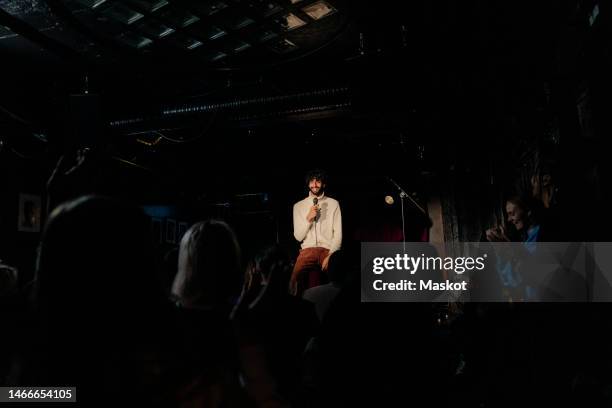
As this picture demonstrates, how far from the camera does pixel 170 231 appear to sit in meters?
11.8

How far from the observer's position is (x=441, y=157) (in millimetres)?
9508

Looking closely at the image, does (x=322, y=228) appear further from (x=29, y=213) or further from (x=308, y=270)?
(x=29, y=213)

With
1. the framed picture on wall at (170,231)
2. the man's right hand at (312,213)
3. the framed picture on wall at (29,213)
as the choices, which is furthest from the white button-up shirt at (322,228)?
the framed picture on wall at (170,231)

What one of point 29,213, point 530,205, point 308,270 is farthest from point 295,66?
point 29,213

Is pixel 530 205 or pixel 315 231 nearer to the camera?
pixel 530 205

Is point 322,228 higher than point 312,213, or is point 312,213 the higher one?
point 312,213

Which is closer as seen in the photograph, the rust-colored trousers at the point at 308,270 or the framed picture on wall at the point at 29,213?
the rust-colored trousers at the point at 308,270

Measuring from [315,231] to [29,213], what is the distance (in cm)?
553

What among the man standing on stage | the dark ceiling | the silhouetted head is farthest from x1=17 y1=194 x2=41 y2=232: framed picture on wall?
the silhouetted head

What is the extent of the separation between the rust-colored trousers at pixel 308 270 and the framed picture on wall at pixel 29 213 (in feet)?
17.3

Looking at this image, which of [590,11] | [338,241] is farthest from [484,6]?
[338,241]

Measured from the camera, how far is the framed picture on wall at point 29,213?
27.0 feet

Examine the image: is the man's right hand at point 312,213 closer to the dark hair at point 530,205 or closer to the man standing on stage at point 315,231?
the man standing on stage at point 315,231

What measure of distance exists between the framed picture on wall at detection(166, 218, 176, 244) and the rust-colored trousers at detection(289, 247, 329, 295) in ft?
20.5
